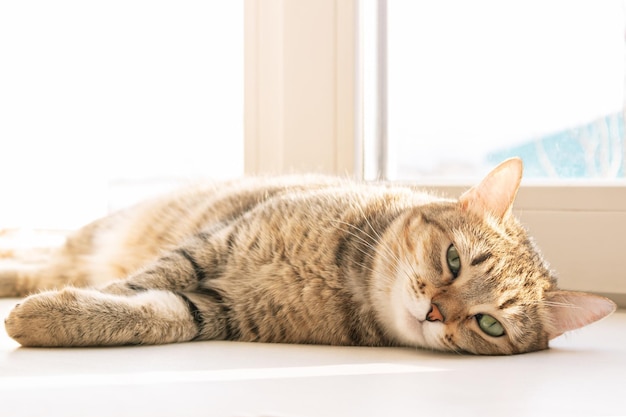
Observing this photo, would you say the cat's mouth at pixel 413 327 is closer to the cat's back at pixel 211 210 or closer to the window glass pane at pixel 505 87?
the cat's back at pixel 211 210

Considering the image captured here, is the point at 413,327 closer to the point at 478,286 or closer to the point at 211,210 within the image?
the point at 478,286

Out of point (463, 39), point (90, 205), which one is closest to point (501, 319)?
point (463, 39)

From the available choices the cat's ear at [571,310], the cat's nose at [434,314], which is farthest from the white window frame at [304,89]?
the cat's nose at [434,314]

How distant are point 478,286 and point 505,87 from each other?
0.81m

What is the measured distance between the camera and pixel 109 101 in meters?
2.30

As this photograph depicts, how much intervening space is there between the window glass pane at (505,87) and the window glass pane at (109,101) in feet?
1.59

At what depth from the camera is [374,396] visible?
0.92 meters

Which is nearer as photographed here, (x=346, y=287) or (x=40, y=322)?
(x=40, y=322)

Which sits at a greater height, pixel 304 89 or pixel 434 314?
pixel 304 89

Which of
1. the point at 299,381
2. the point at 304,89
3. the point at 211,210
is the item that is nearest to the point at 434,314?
the point at 299,381

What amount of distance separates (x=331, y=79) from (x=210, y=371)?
114 cm

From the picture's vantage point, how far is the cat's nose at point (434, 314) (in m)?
1.21

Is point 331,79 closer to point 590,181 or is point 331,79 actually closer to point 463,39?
point 463,39

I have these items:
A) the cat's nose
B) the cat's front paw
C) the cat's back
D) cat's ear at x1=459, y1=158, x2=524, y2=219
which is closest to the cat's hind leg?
the cat's front paw
